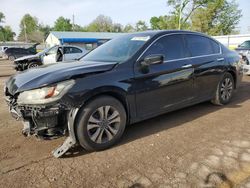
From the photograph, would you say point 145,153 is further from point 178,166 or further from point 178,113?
point 178,113

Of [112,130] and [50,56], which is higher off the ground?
[50,56]

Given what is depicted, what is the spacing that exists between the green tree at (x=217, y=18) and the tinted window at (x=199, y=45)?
140 ft

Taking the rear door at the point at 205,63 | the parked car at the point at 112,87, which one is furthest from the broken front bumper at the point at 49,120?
the rear door at the point at 205,63

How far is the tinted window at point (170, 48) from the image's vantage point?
3.91 metres

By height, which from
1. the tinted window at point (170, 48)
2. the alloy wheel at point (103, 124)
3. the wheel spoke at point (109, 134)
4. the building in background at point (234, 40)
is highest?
the building in background at point (234, 40)

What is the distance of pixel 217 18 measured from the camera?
46.6 metres

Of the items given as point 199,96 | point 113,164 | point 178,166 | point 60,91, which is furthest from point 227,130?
point 60,91

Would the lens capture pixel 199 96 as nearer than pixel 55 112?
No

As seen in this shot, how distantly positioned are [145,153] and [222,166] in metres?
0.98

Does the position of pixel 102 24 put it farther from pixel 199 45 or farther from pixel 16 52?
pixel 199 45

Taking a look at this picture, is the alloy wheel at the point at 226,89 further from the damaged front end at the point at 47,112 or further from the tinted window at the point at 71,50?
the tinted window at the point at 71,50

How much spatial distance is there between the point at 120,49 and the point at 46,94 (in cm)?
165

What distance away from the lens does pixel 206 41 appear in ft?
16.3

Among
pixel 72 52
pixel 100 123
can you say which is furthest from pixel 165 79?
pixel 72 52
